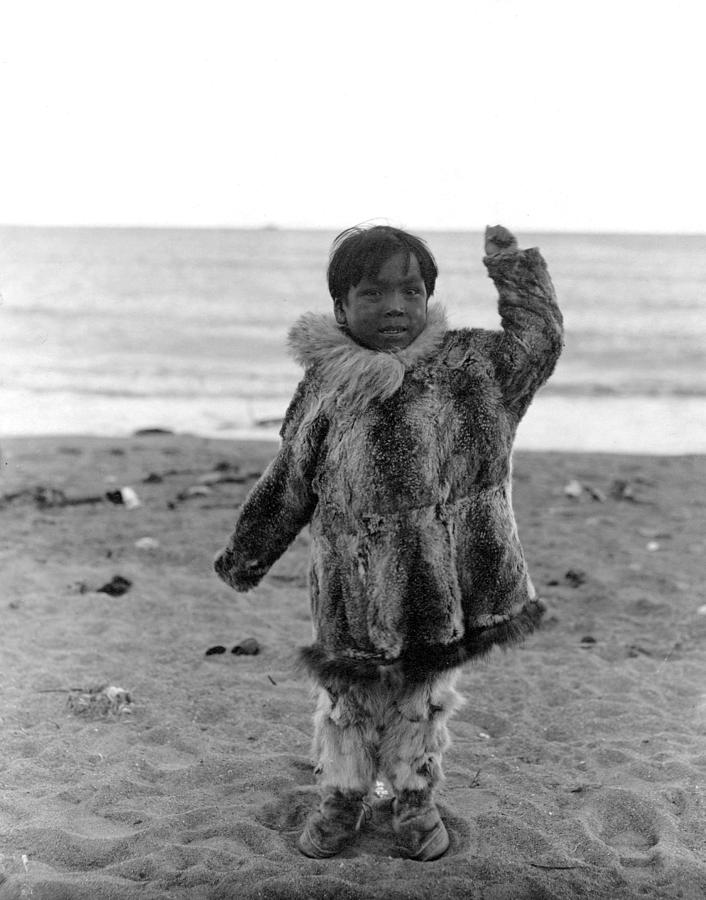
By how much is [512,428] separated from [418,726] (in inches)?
37.7

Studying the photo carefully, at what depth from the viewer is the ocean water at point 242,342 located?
Answer: 437 inches

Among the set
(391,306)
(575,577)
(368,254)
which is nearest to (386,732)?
(391,306)

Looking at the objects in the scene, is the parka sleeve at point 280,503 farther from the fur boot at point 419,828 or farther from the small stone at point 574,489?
the small stone at point 574,489

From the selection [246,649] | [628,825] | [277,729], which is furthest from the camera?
[246,649]

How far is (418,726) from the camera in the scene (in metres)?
2.79

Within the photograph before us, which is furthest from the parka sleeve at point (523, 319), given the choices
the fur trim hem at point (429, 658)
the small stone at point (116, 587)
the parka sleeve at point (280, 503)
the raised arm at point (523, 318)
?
the small stone at point (116, 587)

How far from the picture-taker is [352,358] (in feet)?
8.73

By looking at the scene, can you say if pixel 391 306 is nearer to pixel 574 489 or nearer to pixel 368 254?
pixel 368 254

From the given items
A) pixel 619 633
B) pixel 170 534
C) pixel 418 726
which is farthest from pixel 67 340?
pixel 418 726

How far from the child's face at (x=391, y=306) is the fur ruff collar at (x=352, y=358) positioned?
3cm

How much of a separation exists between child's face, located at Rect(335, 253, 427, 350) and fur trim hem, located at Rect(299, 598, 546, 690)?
888mm

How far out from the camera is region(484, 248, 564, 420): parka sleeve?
2.64 m

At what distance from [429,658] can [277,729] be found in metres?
1.43

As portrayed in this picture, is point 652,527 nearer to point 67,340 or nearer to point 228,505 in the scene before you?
point 228,505
